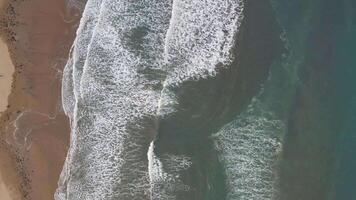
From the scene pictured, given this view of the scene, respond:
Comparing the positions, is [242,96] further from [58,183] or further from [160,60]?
[58,183]

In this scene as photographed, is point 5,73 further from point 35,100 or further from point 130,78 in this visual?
point 130,78

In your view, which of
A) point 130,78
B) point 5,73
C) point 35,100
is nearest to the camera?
point 130,78

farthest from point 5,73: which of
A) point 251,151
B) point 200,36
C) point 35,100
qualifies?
point 251,151

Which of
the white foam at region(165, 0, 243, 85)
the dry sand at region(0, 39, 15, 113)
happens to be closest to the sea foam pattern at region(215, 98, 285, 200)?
the white foam at region(165, 0, 243, 85)

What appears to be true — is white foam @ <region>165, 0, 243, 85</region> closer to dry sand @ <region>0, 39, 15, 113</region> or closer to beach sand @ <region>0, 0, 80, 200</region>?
beach sand @ <region>0, 0, 80, 200</region>

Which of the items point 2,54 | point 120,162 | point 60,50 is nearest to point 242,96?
point 120,162

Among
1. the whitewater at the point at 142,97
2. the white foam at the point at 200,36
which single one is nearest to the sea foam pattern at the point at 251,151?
the whitewater at the point at 142,97
